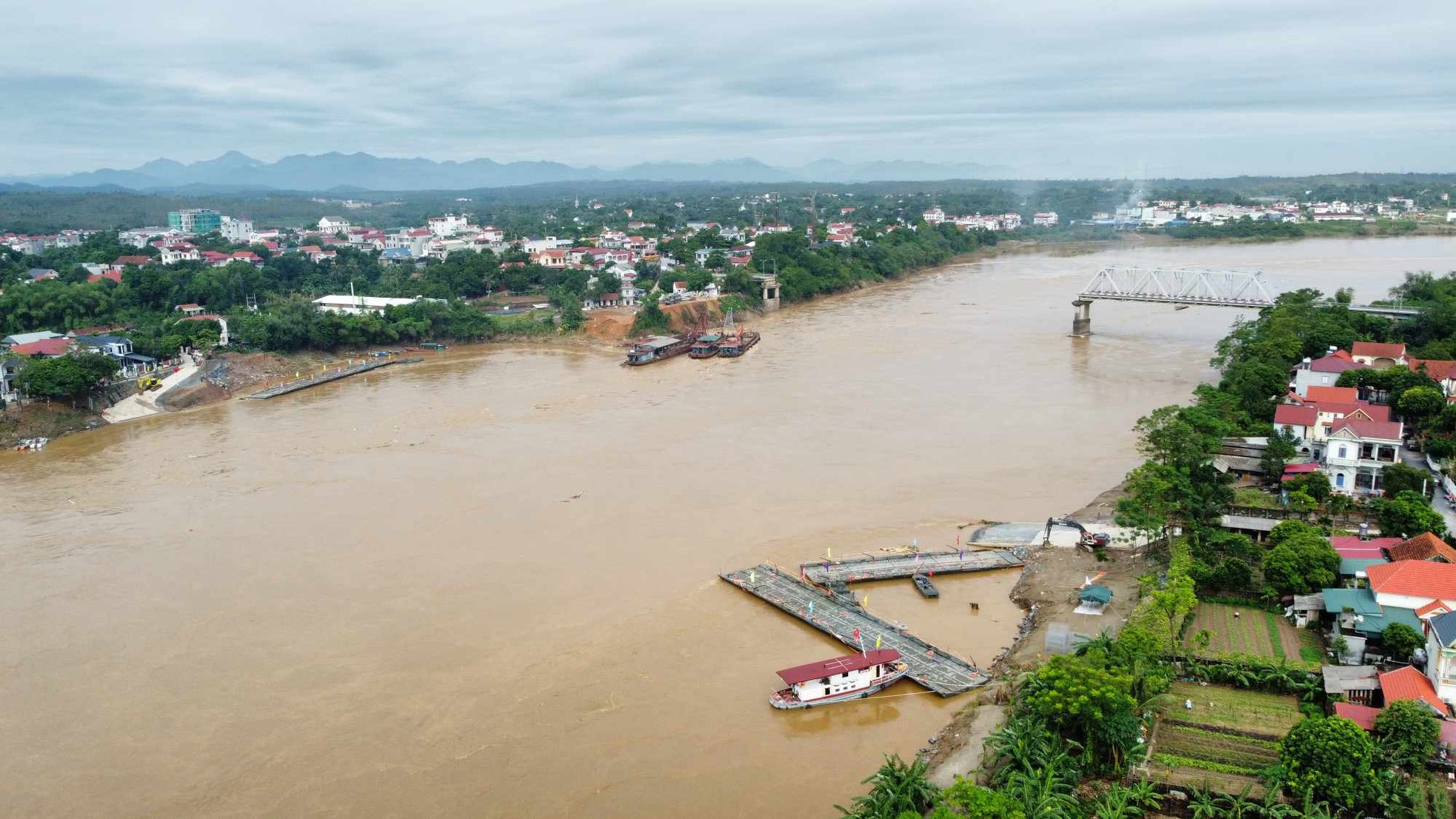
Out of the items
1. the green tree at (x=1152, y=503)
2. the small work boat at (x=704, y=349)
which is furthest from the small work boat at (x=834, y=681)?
the small work boat at (x=704, y=349)

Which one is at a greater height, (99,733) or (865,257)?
(865,257)

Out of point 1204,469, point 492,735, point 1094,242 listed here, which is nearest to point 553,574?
point 492,735

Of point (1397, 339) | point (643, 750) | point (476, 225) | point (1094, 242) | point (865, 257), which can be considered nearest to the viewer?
point (643, 750)

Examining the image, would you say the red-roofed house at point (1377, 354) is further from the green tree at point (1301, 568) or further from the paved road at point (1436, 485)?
the green tree at point (1301, 568)

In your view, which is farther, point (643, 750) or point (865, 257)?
point (865, 257)

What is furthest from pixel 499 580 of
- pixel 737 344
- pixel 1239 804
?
pixel 737 344

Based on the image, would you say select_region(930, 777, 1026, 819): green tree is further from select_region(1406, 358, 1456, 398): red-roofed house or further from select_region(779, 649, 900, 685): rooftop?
select_region(1406, 358, 1456, 398): red-roofed house

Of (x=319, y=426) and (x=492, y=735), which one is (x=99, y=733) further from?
(x=319, y=426)
